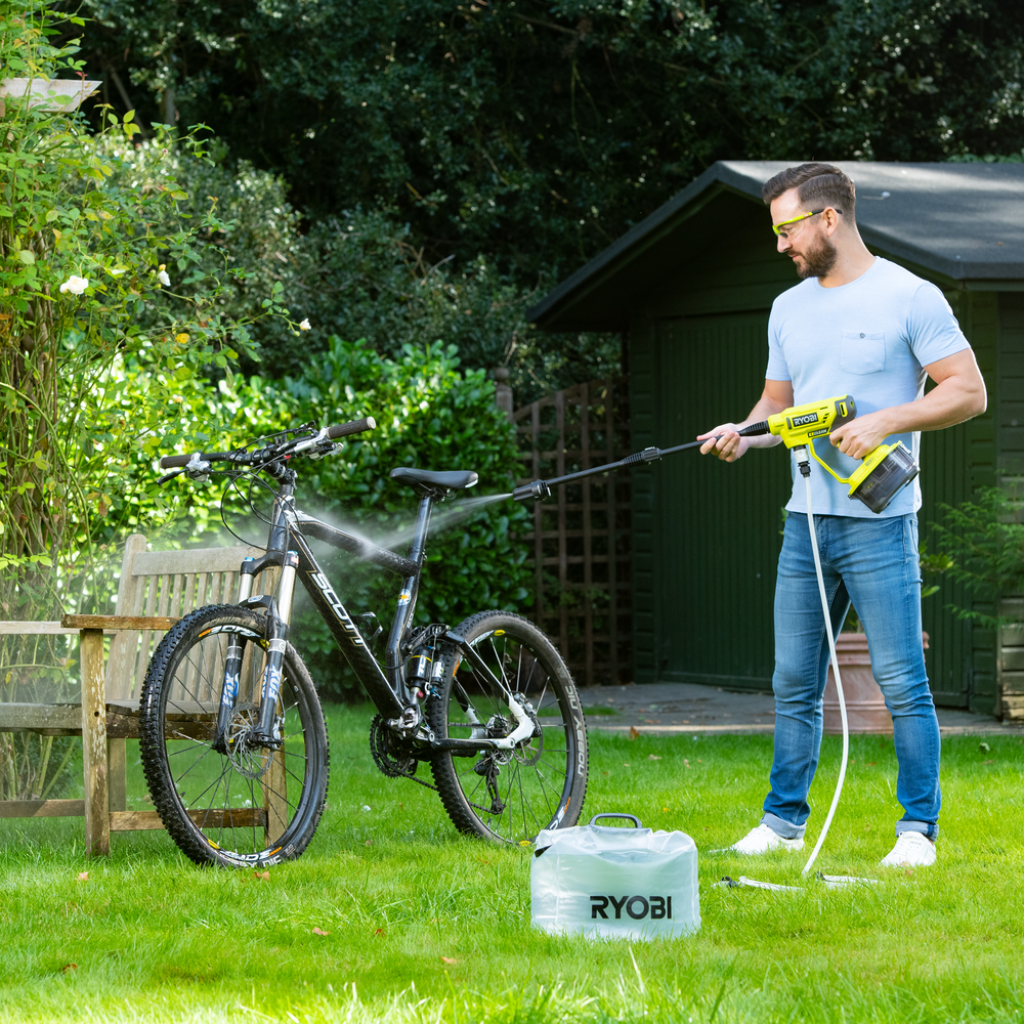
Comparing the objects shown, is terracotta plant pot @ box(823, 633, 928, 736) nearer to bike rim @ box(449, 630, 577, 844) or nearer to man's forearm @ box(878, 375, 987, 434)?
bike rim @ box(449, 630, 577, 844)

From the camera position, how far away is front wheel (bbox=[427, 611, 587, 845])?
14.5 ft

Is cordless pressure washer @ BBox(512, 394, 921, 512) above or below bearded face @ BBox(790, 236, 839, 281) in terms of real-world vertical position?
below

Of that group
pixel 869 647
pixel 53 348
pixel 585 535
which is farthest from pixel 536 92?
pixel 869 647

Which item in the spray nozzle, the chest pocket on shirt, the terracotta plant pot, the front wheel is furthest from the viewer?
the terracotta plant pot

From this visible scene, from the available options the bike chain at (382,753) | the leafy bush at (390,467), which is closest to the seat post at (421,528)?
the bike chain at (382,753)

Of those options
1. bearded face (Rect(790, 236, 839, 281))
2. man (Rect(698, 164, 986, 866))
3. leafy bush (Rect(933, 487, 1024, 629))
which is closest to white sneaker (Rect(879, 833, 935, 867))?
man (Rect(698, 164, 986, 866))

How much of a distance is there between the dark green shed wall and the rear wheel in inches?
200

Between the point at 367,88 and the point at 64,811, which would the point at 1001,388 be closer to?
the point at 64,811

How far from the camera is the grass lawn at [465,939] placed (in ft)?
8.45

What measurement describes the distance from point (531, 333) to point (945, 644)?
652 cm

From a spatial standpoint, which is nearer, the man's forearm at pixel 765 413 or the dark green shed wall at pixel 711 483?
the man's forearm at pixel 765 413

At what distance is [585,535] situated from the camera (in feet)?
32.9

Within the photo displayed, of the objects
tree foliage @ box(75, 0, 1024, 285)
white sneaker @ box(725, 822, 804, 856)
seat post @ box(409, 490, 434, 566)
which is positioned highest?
tree foliage @ box(75, 0, 1024, 285)

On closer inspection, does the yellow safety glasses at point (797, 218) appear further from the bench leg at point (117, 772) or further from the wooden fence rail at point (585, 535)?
the wooden fence rail at point (585, 535)
